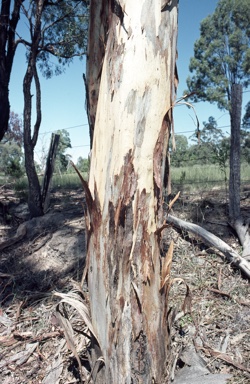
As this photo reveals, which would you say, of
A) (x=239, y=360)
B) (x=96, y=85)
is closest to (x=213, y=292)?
(x=239, y=360)

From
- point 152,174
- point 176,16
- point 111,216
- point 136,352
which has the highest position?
point 176,16

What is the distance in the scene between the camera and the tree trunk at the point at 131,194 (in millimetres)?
2070

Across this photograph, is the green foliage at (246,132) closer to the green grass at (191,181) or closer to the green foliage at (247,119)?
the green foliage at (247,119)

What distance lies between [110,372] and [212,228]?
2.53 metres

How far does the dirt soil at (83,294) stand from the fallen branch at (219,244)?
92 mm

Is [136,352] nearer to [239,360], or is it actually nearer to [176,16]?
[239,360]

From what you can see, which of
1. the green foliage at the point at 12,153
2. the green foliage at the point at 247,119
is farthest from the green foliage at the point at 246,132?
the green foliage at the point at 12,153

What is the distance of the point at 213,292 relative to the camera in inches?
131

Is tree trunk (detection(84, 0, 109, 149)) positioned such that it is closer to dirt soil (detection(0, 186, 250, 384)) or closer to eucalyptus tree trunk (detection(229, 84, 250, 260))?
dirt soil (detection(0, 186, 250, 384))

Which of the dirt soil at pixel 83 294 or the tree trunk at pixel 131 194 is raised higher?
the tree trunk at pixel 131 194

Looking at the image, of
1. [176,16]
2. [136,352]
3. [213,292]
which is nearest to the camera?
[136,352]

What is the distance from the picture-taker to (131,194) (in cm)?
208

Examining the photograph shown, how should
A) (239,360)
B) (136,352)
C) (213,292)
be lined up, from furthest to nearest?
(213,292), (239,360), (136,352)

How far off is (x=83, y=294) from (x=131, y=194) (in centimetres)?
77
